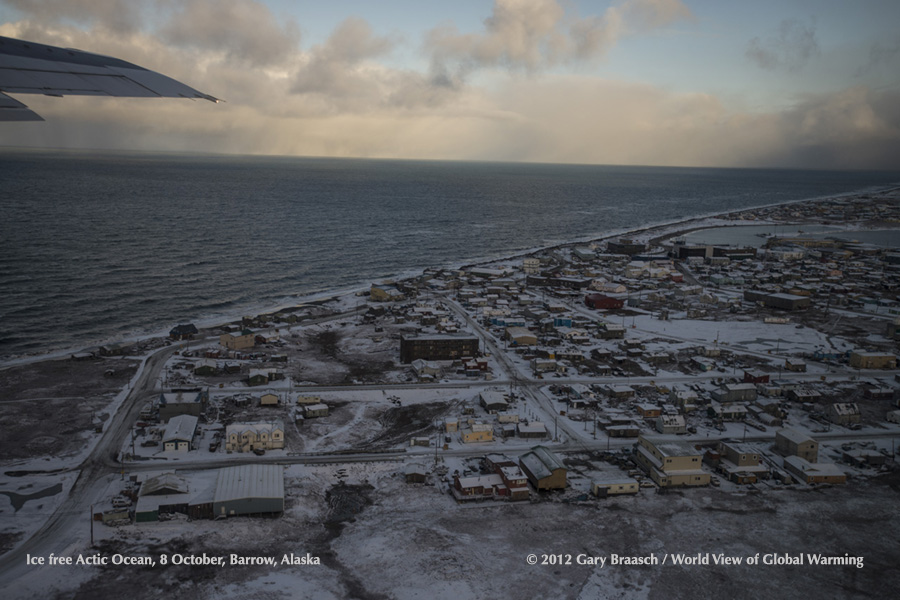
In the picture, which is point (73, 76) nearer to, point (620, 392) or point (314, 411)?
point (314, 411)

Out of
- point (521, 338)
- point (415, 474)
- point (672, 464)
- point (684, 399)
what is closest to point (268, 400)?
point (415, 474)

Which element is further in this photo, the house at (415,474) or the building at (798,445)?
the building at (798,445)

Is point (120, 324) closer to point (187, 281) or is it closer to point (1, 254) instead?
point (187, 281)

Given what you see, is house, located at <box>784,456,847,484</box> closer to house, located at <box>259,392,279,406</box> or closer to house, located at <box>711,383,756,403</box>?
house, located at <box>711,383,756,403</box>

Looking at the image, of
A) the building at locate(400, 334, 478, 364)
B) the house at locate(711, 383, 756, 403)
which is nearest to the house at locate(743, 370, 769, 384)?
the house at locate(711, 383, 756, 403)

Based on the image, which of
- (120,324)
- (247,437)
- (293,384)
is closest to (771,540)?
(247,437)

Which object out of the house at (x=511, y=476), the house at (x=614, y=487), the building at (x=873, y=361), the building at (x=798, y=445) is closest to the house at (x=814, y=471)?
the building at (x=798, y=445)

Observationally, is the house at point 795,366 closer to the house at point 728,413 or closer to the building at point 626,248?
the house at point 728,413

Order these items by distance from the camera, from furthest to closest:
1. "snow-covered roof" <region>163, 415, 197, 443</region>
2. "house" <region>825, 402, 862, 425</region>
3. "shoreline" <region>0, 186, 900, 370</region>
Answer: "shoreline" <region>0, 186, 900, 370</region> → "house" <region>825, 402, 862, 425</region> → "snow-covered roof" <region>163, 415, 197, 443</region>
